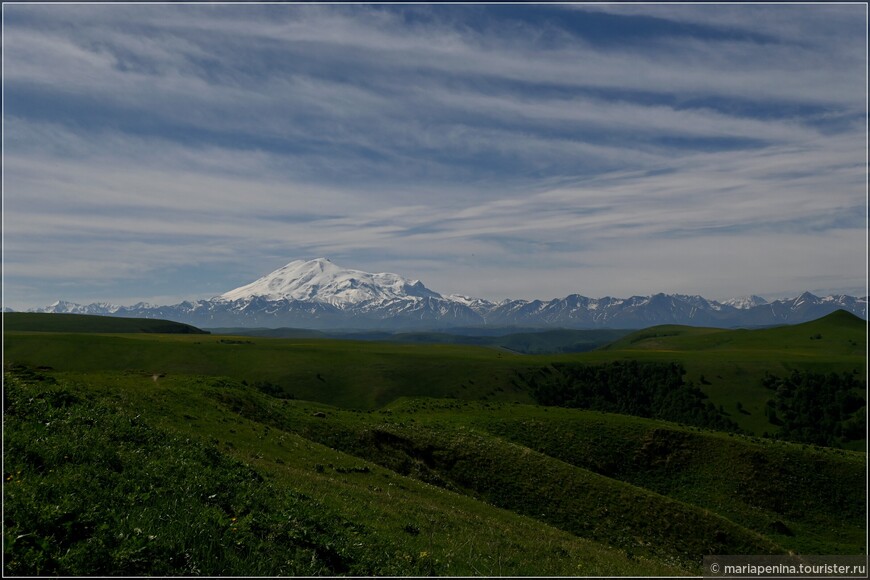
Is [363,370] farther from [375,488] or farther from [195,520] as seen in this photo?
[195,520]

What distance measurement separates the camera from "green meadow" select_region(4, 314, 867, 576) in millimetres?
12078

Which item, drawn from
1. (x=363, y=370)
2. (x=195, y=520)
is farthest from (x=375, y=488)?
(x=363, y=370)

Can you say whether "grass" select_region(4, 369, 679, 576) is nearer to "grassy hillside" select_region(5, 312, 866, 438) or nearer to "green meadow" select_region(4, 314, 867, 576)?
"green meadow" select_region(4, 314, 867, 576)

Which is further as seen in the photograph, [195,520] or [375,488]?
[375,488]

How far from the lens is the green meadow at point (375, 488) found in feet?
39.6

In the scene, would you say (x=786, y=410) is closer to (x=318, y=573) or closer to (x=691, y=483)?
(x=691, y=483)

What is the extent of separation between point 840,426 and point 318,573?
171308 millimetres

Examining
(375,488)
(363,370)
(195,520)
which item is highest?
(195,520)

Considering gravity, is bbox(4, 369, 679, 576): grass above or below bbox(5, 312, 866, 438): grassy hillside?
above

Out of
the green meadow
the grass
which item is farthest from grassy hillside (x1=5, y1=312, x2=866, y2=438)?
the grass

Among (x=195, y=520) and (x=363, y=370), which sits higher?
(x=195, y=520)

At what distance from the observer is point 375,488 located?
32.3 meters

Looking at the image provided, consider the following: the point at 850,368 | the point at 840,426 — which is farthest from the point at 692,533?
the point at 850,368

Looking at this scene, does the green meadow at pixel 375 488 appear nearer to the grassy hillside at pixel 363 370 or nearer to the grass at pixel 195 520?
the grass at pixel 195 520
